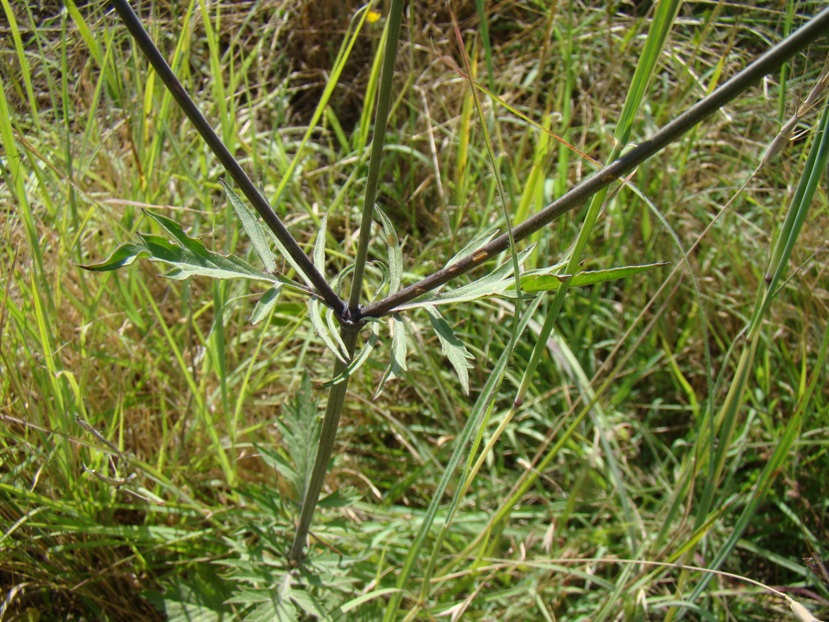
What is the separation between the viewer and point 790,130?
0.89 metres

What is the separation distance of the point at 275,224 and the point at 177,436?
91cm

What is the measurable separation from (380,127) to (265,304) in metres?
0.27

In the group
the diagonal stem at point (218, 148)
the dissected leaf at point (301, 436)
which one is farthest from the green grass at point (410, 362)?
the diagonal stem at point (218, 148)

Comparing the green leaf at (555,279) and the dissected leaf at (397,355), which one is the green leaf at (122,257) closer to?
the dissected leaf at (397,355)

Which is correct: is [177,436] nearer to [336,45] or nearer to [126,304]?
[126,304]

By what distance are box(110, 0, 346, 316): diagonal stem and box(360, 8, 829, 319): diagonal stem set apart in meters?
0.09

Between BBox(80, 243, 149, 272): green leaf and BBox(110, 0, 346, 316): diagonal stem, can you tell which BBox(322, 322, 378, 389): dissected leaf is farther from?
BBox(80, 243, 149, 272): green leaf

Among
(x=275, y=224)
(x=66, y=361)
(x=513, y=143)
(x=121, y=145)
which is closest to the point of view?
(x=275, y=224)

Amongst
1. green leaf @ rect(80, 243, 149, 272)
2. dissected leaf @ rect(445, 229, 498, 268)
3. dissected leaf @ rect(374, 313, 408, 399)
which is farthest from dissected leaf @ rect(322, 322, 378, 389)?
green leaf @ rect(80, 243, 149, 272)

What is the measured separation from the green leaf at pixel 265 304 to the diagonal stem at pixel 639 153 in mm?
133

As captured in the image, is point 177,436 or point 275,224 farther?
point 177,436

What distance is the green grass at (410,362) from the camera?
1.31 metres

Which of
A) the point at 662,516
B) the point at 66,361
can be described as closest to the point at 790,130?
the point at 662,516

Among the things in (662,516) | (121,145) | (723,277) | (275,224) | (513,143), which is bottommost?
(662,516)
